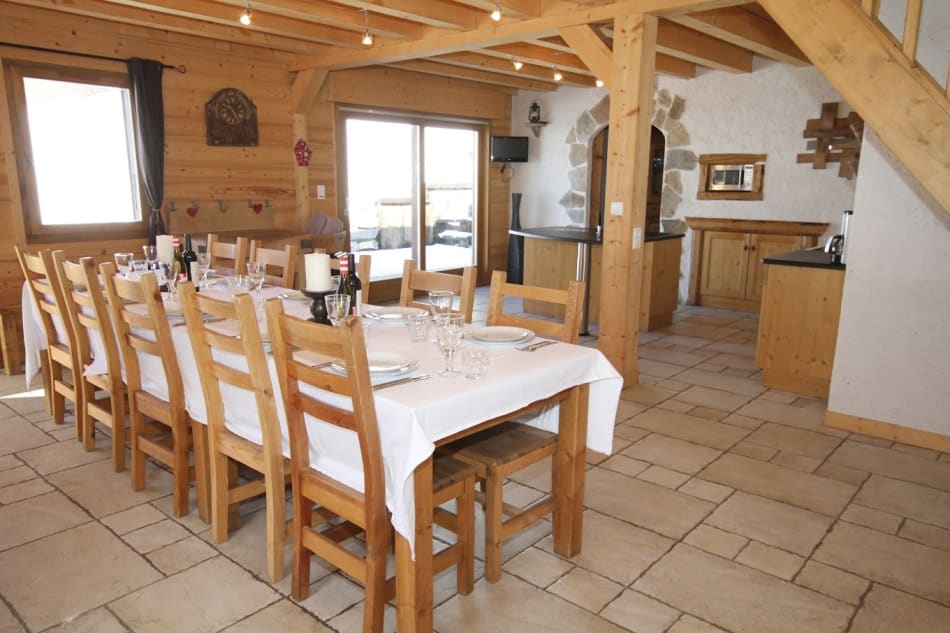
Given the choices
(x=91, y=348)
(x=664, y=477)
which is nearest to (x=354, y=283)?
(x=91, y=348)

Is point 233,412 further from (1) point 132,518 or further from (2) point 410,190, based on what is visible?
(2) point 410,190

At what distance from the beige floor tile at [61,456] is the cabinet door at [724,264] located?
599 centimetres

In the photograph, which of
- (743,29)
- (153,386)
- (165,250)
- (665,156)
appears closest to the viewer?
(153,386)

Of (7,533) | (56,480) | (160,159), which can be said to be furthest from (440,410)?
(160,159)

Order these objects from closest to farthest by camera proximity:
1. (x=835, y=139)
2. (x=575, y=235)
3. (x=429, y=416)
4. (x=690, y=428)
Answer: (x=429, y=416)
(x=690, y=428)
(x=575, y=235)
(x=835, y=139)

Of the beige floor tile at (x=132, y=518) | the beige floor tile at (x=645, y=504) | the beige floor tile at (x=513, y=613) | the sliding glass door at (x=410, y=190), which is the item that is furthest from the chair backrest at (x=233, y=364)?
the sliding glass door at (x=410, y=190)

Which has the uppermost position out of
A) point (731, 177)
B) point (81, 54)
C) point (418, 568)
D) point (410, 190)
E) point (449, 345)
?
point (81, 54)

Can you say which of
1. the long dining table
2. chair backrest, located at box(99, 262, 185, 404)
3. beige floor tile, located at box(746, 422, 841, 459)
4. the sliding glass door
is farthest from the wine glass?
the sliding glass door

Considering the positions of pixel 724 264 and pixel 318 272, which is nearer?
pixel 318 272

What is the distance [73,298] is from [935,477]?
4116 millimetres

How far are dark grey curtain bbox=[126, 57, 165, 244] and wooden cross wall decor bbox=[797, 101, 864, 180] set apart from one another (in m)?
5.88

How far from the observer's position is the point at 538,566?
2422 mm

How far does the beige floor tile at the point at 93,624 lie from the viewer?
206 centimetres

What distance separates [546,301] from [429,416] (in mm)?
988
